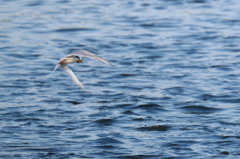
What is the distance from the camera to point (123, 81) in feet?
38.1

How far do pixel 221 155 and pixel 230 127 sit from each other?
1155 millimetres

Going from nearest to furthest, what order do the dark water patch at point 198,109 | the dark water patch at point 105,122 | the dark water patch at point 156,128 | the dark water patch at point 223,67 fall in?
the dark water patch at point 156,128 → the dark water patch at point 105,122 → the dark water patch at point 198,109 → the dark water patch at point 223,67

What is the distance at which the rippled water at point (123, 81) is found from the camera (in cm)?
825

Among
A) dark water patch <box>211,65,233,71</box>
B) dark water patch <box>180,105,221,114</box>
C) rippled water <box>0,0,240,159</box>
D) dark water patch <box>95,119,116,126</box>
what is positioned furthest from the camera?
dark water patch <box>211,65,233,71</box>

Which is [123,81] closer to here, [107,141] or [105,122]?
[105,122]

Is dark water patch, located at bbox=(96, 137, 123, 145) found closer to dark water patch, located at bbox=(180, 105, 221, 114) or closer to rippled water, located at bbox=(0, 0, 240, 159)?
rippled water, located at bbox=(0, 0, 240, 159)

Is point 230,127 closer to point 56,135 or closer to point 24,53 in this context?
point 56,135

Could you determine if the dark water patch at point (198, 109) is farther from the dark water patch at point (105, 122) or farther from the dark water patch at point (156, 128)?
the dark water patch at point (105, 122)

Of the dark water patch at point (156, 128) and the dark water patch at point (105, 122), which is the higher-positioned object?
the dark water patch at point (105, 122)

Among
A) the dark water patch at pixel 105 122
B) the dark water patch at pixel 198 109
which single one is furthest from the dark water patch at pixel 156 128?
the dark water patch at pixel 198 109

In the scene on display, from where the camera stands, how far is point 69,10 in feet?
60.3

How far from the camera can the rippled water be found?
8250 mm

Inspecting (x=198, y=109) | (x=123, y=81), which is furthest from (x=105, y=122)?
(x=123, y=81)

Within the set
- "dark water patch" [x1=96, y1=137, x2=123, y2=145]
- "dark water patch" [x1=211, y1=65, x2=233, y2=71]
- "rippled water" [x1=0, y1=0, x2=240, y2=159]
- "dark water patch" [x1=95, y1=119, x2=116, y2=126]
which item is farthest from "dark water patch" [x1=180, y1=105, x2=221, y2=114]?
"dark water patch" [x1=211, y1=65, x2=233, y2=71]
